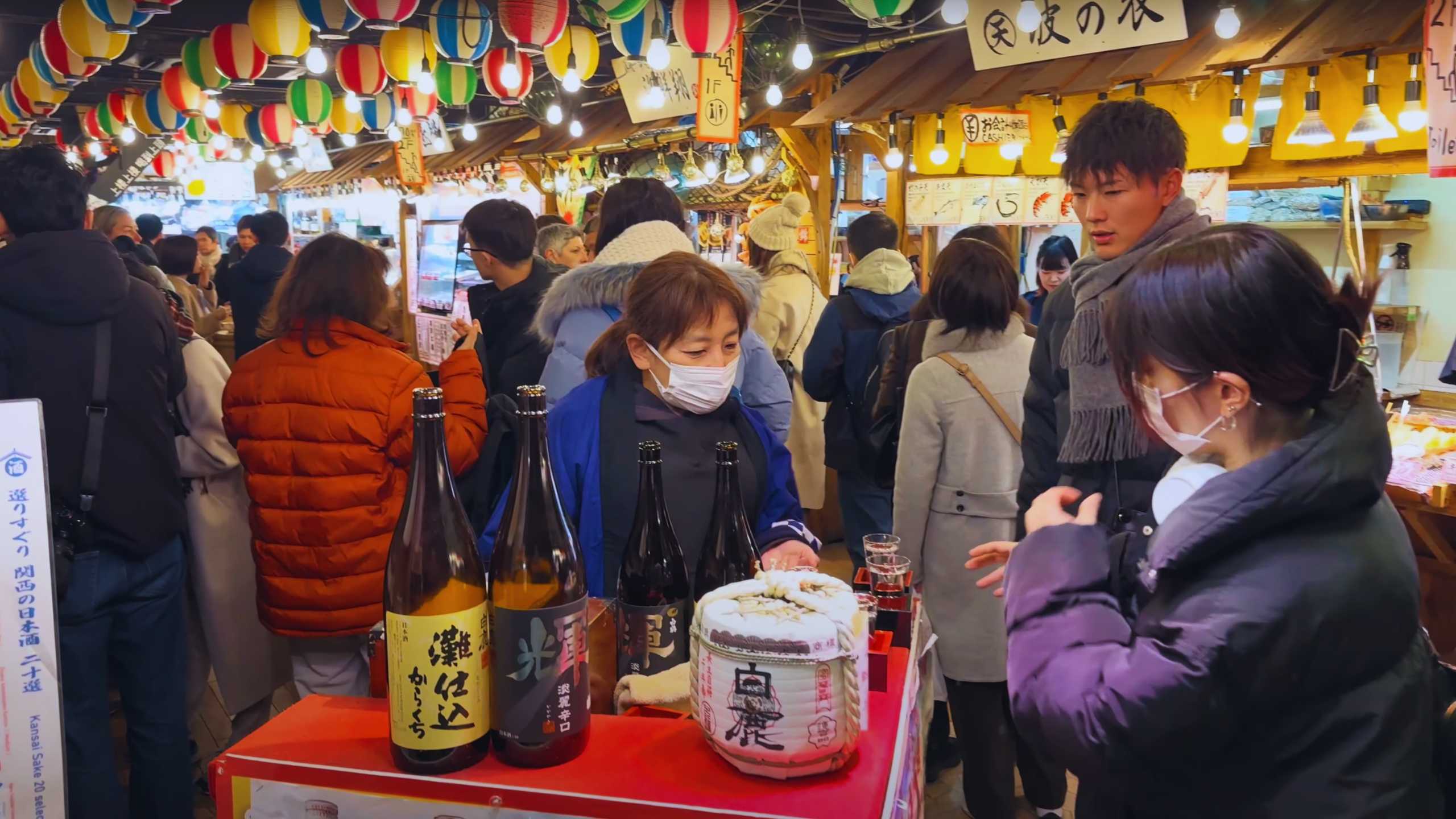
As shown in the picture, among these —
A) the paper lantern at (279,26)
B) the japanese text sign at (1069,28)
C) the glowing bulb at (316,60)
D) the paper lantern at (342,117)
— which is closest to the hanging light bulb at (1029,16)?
the japanese text sign at (1069,28)

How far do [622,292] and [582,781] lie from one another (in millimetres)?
1962

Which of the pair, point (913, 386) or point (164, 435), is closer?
point (164, 435)

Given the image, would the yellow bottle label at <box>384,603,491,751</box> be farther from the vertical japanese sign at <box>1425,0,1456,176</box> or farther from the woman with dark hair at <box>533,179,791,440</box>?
the vertical japanese sign at <box>1425,0,1456,176</box>

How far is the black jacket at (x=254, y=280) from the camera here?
5137 mm

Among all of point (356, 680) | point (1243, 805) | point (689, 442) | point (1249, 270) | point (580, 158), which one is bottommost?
point (356, 680)

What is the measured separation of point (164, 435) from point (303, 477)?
1.33ft

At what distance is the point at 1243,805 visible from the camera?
3.45 feet

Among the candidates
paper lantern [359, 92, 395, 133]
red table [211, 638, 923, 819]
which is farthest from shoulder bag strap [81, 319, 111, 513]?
paper lantern [359, 92, 395, 133]

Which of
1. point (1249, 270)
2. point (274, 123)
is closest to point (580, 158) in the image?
point (274, 123)

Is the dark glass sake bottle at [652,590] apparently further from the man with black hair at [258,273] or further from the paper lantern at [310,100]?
the paper lantern at [310,100]

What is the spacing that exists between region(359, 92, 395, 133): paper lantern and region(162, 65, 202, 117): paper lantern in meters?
1.31

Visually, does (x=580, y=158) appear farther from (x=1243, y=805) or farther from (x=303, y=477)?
(x=1243, y=805)

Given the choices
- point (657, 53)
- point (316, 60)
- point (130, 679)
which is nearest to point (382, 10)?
point (657, 53)

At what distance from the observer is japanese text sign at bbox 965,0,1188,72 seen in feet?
12.7
